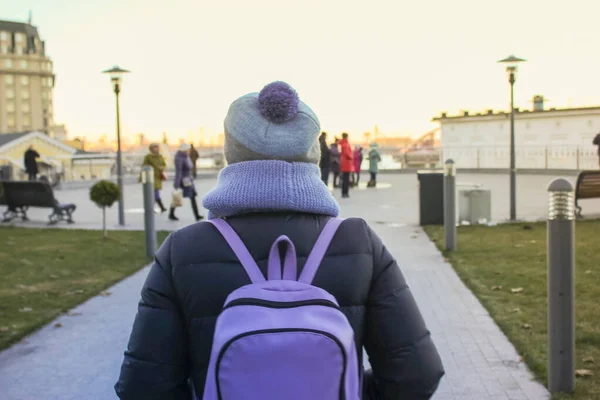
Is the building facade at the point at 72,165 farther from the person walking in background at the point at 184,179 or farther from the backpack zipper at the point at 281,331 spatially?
the backpack zipper at the point at 281,331

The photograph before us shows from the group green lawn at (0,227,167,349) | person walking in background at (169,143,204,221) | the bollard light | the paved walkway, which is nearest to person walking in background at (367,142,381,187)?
person walking in background at (169,143,204,221)

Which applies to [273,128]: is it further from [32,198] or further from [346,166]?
[346,166]

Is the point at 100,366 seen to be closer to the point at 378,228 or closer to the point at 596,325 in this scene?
the point at 596,325

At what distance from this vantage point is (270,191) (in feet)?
7.93

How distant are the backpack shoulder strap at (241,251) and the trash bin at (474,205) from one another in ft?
45.1

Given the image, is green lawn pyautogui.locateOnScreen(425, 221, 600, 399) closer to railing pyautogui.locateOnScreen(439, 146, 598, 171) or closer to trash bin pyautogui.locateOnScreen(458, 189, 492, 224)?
trash bin pyautogui.locateOnScreen(458, 189, 492, 224)

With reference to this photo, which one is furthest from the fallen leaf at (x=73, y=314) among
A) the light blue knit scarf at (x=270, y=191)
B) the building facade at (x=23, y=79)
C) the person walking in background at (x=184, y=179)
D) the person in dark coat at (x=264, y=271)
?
the building facade at (x=23, y=79)

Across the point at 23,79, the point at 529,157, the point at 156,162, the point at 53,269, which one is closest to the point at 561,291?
the point at 53,269

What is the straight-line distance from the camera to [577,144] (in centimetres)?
4025

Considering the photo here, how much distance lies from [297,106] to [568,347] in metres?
3.47

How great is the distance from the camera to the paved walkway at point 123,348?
224 inches

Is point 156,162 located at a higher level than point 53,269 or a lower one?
higher

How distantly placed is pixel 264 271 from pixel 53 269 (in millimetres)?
9427

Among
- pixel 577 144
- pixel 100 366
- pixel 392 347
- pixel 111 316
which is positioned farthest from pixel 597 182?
pixel 577 144
